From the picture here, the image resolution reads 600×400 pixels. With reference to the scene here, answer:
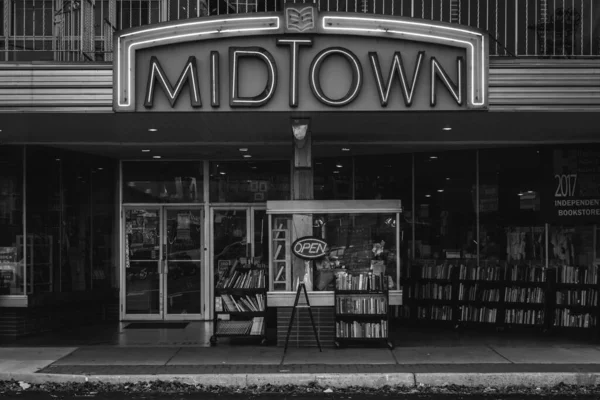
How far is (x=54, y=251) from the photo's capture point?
13781 millimetres

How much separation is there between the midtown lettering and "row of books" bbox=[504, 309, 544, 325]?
497cm

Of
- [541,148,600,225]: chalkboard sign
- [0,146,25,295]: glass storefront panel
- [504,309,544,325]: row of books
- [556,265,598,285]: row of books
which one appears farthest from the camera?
[504,309,544,325]: row of books

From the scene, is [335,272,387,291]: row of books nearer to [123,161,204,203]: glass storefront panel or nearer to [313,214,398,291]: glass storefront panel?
[313,214,398,291]: glass storefront panel

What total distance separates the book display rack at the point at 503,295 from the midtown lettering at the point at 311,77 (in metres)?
4.65

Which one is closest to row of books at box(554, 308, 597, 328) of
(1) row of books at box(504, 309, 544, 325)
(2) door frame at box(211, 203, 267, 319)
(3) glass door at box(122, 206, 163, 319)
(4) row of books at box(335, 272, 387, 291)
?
(1) row of books at box(504, 309, 544, 325)

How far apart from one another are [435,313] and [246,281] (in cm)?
408

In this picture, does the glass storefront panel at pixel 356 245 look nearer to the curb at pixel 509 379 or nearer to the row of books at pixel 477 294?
the curb at pixel 509 379

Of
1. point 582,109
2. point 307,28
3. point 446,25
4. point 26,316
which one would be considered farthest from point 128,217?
point 582,109

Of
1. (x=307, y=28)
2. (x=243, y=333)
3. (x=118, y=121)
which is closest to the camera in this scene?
(x=307, y=28)

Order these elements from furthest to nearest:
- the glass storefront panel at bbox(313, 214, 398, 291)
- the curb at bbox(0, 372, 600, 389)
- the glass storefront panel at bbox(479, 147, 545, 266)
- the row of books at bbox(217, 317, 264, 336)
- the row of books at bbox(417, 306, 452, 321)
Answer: the row of books at bbox(417, 306, 452, 321) < the glass storefront panel at bbox(479, 147, 545, 266) < the row of books at bbox(217, 317, 264, 336) < the glass storefront panel at bbox(313, 214, 398, 291) < the curb at bbox(0, 372, 600, 389)

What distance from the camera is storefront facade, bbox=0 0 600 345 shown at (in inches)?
401

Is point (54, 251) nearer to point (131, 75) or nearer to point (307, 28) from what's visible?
point (131, 75)

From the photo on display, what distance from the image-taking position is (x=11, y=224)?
43.0 ft

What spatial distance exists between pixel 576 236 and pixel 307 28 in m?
6.46
